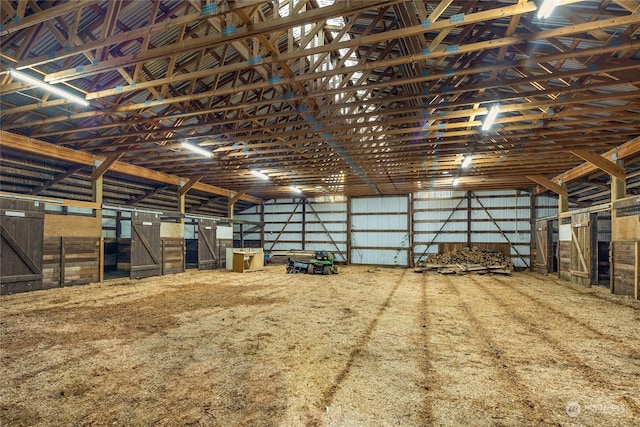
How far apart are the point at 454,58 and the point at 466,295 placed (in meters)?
6.90

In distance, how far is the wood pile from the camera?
647 inches

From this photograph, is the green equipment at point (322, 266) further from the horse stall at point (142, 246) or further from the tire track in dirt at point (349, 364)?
the tire track in dirt at point (349, 364)

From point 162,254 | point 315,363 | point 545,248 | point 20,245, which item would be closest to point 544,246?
point 545,248

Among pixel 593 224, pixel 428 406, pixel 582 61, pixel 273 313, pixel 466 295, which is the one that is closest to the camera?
pixel 428 406

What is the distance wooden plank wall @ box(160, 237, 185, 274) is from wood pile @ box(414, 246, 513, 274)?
12.1 meters

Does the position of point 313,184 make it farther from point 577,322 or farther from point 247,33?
point 247,33

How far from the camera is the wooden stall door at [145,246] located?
43.5 feet

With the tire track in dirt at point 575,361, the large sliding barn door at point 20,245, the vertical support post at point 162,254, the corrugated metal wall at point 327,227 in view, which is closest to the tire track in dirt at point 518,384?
the tire track in dirt at point 575,361

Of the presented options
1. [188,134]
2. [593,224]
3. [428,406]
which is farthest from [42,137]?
[593,224]

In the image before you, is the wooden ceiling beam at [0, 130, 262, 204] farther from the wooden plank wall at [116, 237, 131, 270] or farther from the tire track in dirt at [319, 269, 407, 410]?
the tire track in dirt at [319, 269, 407, 410]

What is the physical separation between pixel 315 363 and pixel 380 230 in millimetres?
17581

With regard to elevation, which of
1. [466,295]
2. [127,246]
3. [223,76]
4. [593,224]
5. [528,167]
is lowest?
[466,295]

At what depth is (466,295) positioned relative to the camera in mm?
10148

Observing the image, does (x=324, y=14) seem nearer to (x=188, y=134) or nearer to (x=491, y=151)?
(x=188, y=134)
